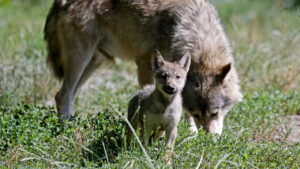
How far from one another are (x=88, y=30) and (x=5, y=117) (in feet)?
5.98

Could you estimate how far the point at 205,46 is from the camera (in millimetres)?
7352

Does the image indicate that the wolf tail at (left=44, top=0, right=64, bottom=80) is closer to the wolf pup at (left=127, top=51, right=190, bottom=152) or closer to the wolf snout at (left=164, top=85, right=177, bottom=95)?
the wolf pup at (left=127, top=51, right=190, bottom=152)

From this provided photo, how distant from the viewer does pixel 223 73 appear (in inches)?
277

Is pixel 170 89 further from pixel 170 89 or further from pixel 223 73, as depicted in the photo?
pixel 223 73

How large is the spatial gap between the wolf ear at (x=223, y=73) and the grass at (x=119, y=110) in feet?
1.95

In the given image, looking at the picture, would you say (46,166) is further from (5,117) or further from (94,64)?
(94,64)

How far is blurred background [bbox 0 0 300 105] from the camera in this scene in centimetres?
933

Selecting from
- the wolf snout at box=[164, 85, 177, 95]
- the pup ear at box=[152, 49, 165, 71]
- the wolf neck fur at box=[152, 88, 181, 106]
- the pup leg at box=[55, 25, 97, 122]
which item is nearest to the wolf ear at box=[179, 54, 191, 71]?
the pup ear at box=[152, 49, 165, 71]

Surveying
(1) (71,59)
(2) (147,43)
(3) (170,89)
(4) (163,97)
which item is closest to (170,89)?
(3) (170,89)

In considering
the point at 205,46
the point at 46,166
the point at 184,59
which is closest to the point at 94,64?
the point at 205,46

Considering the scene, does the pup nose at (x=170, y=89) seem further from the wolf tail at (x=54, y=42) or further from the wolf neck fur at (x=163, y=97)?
the wolf tail at (x=54, y=42)

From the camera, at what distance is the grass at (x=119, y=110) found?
5.97 meters

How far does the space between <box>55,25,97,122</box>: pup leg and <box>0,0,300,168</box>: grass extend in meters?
0.28

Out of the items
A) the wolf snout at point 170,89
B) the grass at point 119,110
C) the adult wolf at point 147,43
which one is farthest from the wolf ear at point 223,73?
the wolf snout at point 170,89
